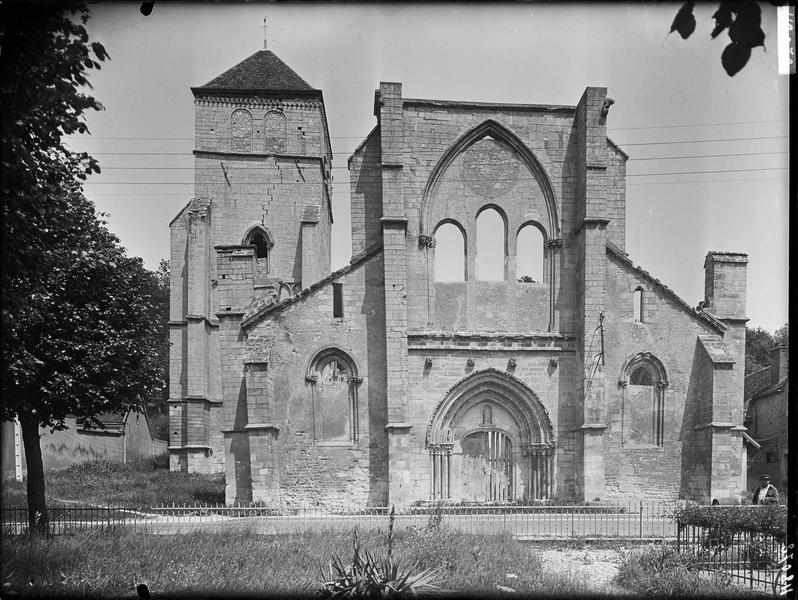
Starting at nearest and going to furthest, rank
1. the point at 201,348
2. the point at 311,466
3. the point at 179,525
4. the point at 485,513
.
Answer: the point at 179,525 < the point at 485,513 < the point at 311,466 < the point at 201,348

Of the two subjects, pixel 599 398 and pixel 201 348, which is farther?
pixel 201 348

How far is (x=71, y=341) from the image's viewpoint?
13.3 meters

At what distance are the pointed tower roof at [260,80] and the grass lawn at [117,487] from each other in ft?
57.0

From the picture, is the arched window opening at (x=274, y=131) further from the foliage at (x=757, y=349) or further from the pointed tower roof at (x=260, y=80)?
the foliage at (x=757, y=349)

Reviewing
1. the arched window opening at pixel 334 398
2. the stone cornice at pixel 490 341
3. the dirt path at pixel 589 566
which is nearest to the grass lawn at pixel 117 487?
the arched window opening at pixel 334 398

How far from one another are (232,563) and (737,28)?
890 centimetres

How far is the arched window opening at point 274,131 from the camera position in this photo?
106 feet

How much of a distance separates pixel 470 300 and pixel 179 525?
1046 cm

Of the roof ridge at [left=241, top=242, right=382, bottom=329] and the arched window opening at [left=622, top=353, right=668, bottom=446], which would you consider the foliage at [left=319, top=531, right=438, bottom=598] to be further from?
the arched window opening at [left=622, top=353, right=668, bottom=446]

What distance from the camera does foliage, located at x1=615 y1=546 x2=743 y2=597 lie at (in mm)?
9141

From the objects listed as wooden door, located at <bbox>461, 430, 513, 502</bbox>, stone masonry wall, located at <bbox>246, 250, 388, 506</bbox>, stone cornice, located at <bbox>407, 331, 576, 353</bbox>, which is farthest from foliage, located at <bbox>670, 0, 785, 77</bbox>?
wooden door, located at <bbox>461, 430, 513, 502</bbox>

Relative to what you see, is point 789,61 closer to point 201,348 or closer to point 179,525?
point 179,525

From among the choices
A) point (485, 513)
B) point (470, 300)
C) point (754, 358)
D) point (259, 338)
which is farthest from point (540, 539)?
point (754, 358)

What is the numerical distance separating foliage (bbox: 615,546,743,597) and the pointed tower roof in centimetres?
2664
